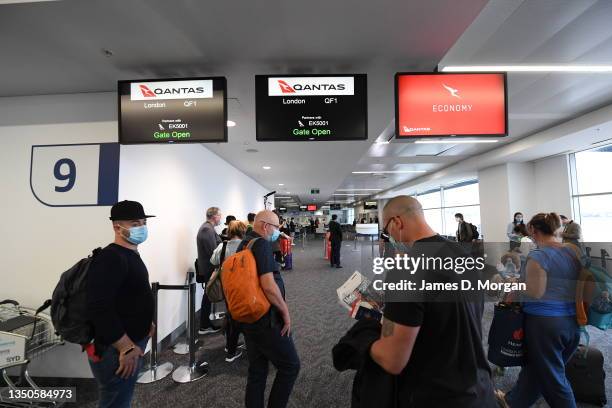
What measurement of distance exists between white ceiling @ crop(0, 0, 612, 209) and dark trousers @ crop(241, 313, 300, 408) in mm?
2127

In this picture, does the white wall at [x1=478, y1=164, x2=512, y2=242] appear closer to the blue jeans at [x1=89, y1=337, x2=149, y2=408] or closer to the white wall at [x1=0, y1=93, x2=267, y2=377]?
the white wall at [x1=0, y1=93, x2=267, y2=377]

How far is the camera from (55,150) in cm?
290

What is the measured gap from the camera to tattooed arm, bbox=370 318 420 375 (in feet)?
3.11

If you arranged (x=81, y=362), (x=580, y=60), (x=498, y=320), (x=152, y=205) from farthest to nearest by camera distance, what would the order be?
(x=152, y=205), (x=580, y=60), (x=81, y=362), (x=498, y=320)

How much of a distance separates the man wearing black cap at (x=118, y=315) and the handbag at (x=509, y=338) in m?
2.33

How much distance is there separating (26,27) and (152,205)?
194 centimetres

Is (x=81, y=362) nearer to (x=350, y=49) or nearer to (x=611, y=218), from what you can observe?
(x=350, y=49)

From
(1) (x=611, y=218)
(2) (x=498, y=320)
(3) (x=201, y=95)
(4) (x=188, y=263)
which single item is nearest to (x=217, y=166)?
(4) (x=188, y=263)

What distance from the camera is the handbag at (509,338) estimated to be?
6.33ft

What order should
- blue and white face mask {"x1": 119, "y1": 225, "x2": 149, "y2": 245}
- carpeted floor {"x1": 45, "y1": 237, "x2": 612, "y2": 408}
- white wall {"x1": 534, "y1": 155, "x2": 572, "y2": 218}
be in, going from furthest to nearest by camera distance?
1. white wall {"x1": 534, "y1": 155, "x2": 572, "y2": 218}
2. carpeted floor {"x1": 45, "y1": 237, "x2": 612, "y2": 408}
3. blue and white face mask {"x1": 119, "y1": 225, "x2": 149, "y2": 245}

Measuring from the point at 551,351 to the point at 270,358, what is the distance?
188cm

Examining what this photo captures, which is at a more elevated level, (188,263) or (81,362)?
(188,263)

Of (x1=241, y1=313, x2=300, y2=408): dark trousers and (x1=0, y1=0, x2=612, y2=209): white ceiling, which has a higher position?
(x1=0, y1=0, x2=612, y2=209): white ceiling

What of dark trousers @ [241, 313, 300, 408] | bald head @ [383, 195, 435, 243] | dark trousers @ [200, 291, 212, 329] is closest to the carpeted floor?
dark trousers @ [200, 291, 212, 329]
